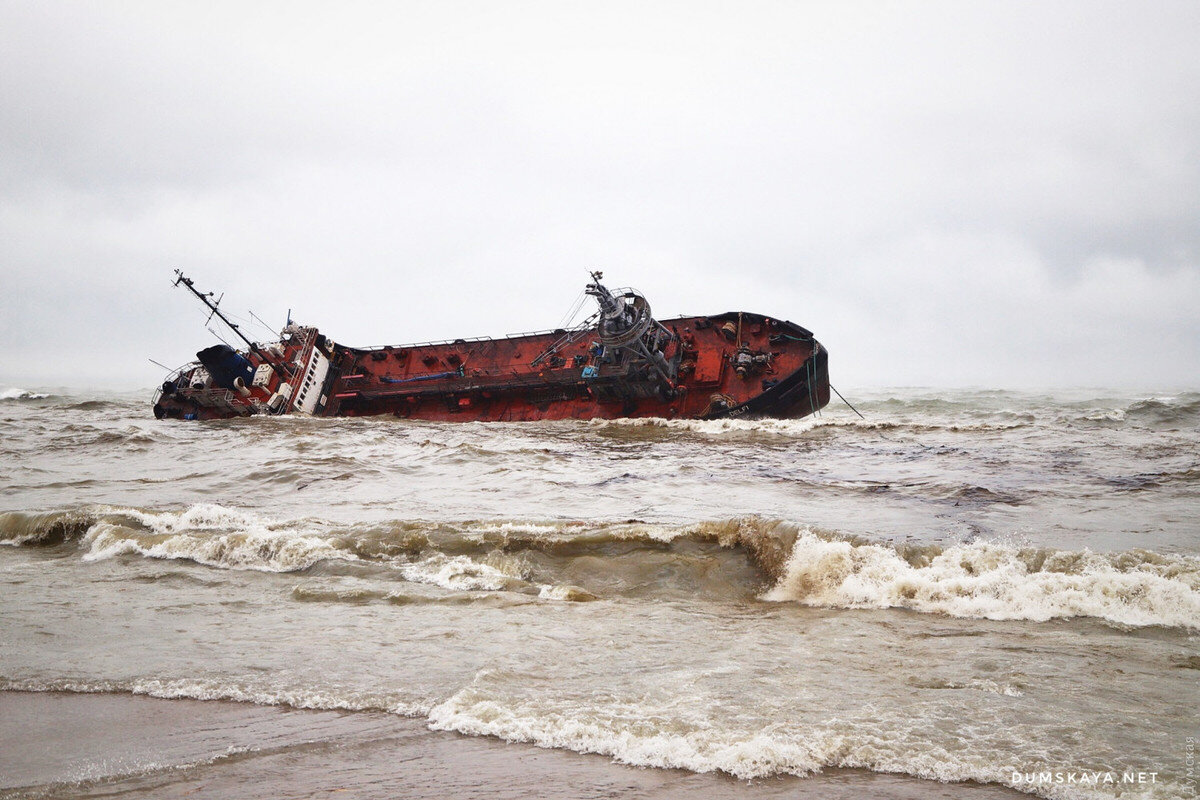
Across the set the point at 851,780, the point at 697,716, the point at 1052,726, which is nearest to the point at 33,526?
the point at 697,716

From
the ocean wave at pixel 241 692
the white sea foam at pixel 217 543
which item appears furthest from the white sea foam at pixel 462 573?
the ocean wave at pixel 241 692

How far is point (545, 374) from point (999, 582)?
84.1 feet

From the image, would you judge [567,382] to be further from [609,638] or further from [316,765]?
[316,765]

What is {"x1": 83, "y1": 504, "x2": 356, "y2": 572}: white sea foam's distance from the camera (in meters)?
10.2

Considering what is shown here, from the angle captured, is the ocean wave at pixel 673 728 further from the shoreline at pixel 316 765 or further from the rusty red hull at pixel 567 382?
Result: the rusty red hull at pixel 567 382

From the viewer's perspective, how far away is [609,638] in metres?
6.95

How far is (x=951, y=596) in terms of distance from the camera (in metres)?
7.96

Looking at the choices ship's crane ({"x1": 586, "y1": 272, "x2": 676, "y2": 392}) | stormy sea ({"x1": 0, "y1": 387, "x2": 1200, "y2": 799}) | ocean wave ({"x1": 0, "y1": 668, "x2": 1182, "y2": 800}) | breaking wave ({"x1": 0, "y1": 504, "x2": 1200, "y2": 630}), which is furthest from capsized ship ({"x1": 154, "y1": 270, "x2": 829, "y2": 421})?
ocean wave ({"x1": 0, "y1": 668, "x2": 1182, "y2": 800})

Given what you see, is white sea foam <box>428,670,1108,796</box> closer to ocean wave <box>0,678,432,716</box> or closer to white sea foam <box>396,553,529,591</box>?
ocean wave <box>0,678,432,716</box>

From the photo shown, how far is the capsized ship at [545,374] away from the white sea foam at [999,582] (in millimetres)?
20017

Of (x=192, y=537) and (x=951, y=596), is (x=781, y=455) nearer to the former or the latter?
(x=951, y=596)

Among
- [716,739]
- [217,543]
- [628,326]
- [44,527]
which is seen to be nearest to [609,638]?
[716,739]

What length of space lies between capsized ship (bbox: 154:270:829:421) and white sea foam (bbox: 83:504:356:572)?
19.3m

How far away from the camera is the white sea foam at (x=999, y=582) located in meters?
7.42
